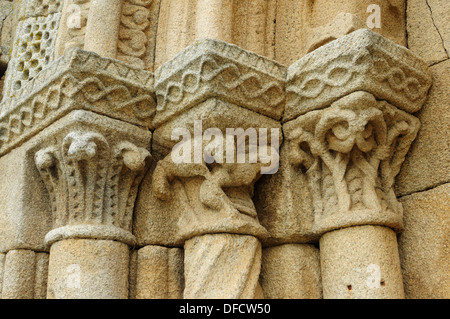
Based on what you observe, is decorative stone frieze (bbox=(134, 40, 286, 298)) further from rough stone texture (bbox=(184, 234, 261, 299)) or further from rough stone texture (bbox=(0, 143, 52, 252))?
rough stone texture (bbox=(0, 143, 52, 252))

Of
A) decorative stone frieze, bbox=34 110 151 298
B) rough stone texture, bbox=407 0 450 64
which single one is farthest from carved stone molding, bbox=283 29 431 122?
decorative stone frieze, bbox=34 110 151 298

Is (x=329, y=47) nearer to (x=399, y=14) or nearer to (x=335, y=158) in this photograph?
(x=335, y=158)

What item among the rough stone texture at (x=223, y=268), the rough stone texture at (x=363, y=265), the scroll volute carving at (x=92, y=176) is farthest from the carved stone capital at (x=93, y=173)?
the rough stone texture at (x=363, y=265)

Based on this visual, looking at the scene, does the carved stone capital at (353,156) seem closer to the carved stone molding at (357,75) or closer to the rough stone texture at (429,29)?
the carved stone molding at (357,75)

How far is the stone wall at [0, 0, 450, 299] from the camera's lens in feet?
6.16

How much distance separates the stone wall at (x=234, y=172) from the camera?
1.88 meters

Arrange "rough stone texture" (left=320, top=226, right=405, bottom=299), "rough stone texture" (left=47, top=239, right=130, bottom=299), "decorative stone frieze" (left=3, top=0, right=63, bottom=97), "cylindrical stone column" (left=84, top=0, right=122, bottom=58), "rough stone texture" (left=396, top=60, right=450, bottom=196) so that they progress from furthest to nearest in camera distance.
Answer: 1. "decorative stone frieze" (left=3, top=0, right=63, bottom=97)
2. "cylindrical stone column" (left=84, top=0, right=122, bottom=58)
3. "rough stone texture" (left=396, top=60, right=450, bottom=196)
4. "rough stone texture" (left=47, top=239, right=130, bottom=299)
5. "rough stone texture" (left=320, top=226, right=405, bottom=299)

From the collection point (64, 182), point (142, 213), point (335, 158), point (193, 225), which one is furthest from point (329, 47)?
point (64, 182)

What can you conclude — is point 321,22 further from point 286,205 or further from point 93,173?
point 93,173

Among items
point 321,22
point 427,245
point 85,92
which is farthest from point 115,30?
point 427,245

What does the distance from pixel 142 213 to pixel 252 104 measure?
60cm

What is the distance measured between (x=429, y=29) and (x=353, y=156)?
2.30 feet

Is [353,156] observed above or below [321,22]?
below

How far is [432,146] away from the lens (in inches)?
80.3
